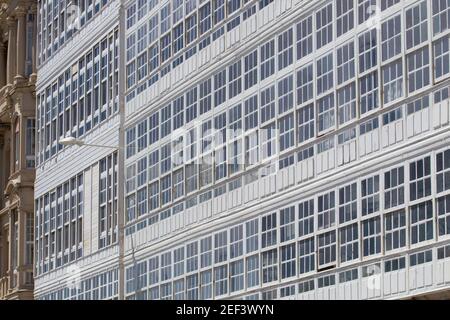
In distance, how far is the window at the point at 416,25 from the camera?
34375mm

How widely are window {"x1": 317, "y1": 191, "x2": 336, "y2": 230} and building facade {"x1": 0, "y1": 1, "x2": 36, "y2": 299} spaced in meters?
28.2

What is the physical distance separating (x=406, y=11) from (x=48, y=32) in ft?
102

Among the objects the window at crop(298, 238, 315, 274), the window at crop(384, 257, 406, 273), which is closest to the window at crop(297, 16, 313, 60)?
the window at crop(298, 238, 315, 274)

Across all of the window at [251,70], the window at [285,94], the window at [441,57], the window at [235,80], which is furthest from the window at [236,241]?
the window at [441,57]

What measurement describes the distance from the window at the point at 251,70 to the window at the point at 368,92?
21.8 feet

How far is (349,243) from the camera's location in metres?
37.4

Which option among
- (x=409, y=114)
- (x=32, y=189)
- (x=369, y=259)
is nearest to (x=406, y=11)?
(x=409, y=114)

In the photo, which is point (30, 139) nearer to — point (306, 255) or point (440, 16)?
point (306, 255)

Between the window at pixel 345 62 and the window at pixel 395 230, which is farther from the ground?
the window at pixel 345 62

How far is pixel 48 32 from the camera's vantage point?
64.4 meters

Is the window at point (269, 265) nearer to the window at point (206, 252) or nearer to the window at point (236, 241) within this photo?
the window at point (236, 241)

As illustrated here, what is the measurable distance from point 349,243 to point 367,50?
428 cm

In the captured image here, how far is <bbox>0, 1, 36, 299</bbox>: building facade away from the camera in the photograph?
67.6 meters

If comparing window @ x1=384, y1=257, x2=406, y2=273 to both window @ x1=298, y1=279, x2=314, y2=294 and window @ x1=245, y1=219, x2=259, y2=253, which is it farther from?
window @ x1=245, y1=219, x2=259, y2=253
